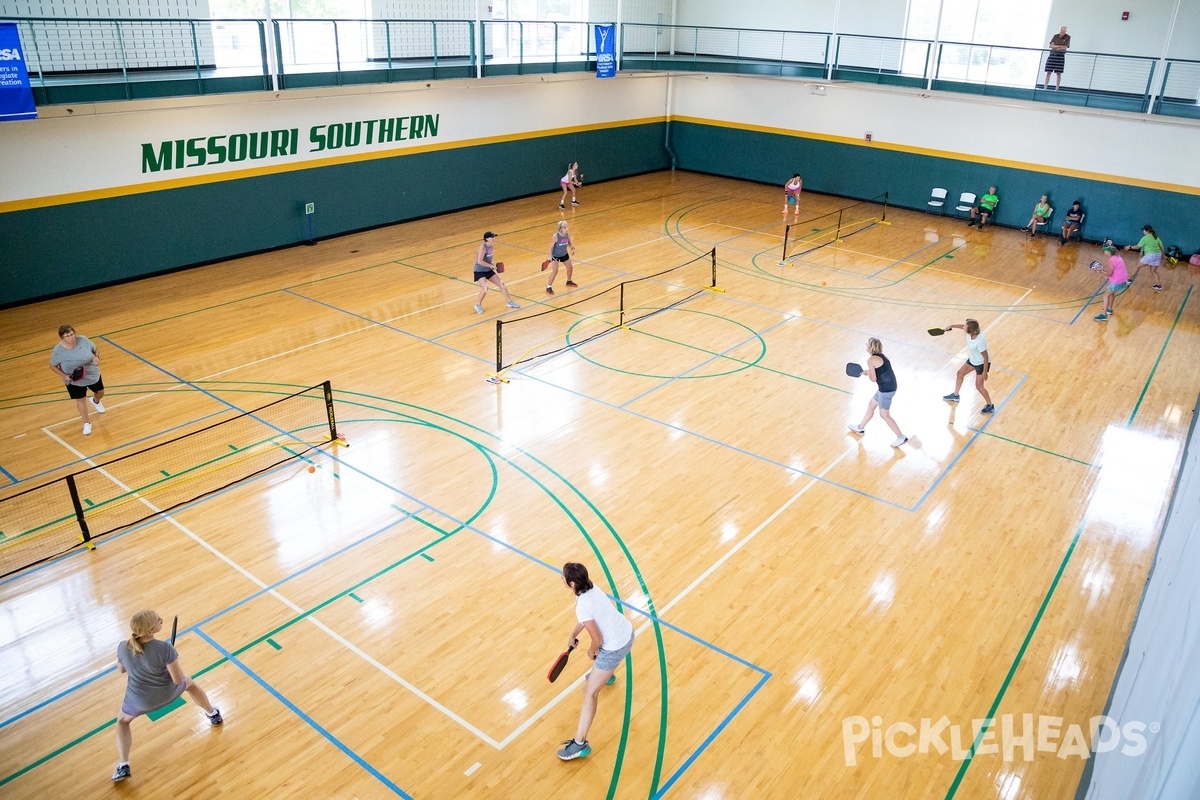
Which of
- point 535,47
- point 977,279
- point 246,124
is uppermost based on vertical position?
point 535,47

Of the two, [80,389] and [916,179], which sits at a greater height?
[916,179]

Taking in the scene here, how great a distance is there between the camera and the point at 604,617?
672 cm

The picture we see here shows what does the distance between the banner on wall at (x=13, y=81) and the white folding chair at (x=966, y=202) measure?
23.7m

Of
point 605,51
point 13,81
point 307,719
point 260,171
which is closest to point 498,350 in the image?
point 307,719

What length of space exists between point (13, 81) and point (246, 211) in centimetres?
602

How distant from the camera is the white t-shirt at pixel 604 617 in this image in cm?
664

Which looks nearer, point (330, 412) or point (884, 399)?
point (330, 412)

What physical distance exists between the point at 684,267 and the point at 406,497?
11396mm

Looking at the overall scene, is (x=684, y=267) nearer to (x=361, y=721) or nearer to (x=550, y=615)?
(x=550, y=615)

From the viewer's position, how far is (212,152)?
745 inches

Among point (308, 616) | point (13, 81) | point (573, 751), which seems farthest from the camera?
point (13, 81)

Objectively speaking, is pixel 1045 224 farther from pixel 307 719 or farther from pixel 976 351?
pixel 307 719

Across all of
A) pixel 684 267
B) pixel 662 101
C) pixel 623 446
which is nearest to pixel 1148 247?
pixel 684 267

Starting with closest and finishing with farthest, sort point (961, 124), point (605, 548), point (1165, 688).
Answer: point (1165, 688) < point (605, 548) < point (961, 124)
